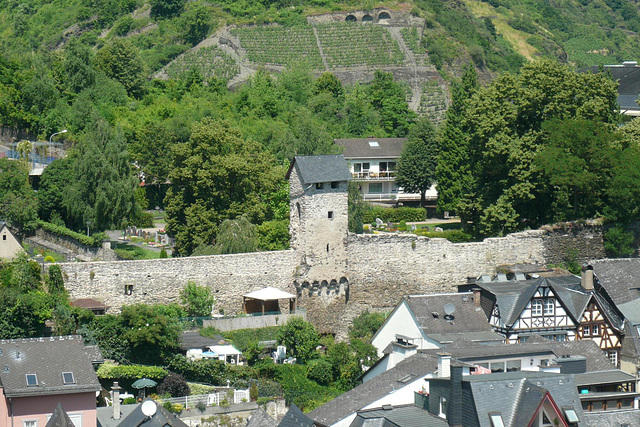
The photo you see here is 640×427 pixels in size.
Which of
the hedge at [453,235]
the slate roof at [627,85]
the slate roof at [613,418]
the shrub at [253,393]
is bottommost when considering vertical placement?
the shrub at [253,393]

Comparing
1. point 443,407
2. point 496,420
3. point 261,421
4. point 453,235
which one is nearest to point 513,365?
point 443,407

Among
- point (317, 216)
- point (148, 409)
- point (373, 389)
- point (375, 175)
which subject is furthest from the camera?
point (375, 175)

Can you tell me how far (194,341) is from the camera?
49156mm

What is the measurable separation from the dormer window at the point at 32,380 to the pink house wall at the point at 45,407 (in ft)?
1.39

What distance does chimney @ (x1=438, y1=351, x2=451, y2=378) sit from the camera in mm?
42250

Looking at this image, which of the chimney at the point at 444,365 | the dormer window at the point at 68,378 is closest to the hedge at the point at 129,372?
the dormer window at the point at 68,378

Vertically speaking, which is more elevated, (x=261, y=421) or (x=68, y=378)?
(x=68, y=378)

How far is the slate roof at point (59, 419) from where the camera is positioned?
38250 mm

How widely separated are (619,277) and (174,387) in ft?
60.4

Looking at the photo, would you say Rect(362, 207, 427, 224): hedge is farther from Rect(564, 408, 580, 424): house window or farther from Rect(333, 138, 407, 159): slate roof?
Rect(564, 408, 580, 424): house window

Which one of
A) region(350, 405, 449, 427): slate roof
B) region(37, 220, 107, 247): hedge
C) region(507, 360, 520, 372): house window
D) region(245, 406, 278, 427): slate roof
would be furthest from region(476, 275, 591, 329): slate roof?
region(37, 220, 107, 247): hedge

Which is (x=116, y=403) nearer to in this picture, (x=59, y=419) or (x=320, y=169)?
(x=59, y=419)

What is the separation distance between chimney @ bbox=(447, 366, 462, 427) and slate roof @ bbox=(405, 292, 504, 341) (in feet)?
31.6

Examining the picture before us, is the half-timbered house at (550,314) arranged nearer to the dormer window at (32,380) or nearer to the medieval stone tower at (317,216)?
the medieval stone tower at (317,216)
